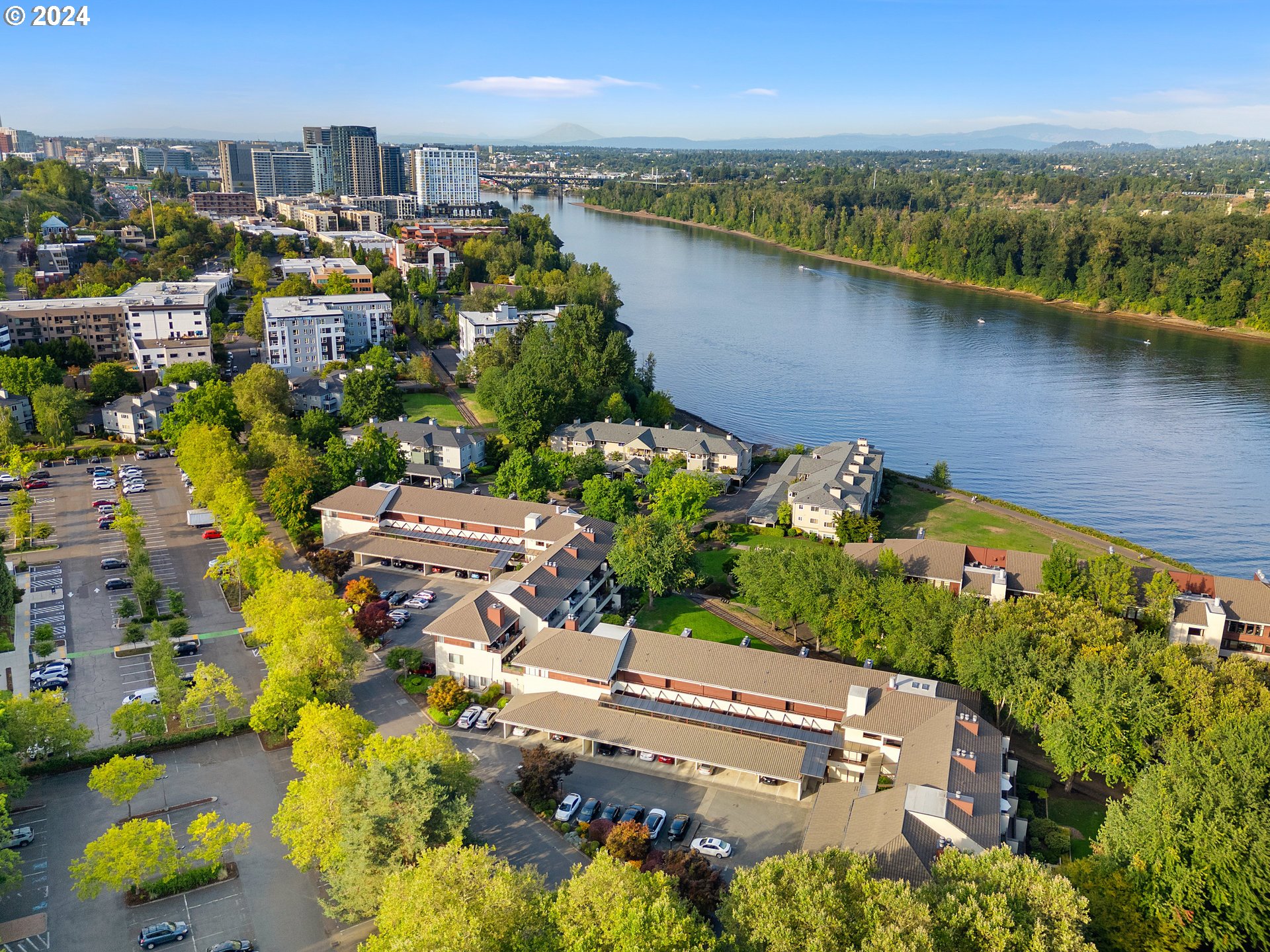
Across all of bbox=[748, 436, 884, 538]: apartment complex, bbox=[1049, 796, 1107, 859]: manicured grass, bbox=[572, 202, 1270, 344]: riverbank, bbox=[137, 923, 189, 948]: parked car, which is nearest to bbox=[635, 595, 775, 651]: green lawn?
bbox=[748, 436, 884, 538]: apartment complex

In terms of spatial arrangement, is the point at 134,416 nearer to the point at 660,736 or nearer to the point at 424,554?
the point at 424,554

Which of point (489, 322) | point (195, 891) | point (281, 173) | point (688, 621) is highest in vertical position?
point (281, 173)

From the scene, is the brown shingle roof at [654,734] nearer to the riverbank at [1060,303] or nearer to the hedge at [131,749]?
the hedge at [131,749]

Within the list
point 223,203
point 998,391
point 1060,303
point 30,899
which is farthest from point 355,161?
point 30,899

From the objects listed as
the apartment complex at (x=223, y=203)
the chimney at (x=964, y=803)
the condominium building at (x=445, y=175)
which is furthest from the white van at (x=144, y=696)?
the condominium building at (x=445, y=175)

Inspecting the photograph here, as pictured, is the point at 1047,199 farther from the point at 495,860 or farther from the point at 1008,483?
the point at 495,860

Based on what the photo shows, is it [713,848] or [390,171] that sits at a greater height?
[390,171]

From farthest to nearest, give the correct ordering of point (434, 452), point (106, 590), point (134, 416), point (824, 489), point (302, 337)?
point (302, 337) < point (134, 416) < point (434, 452) < point (824, 489) < point (106, 590)
